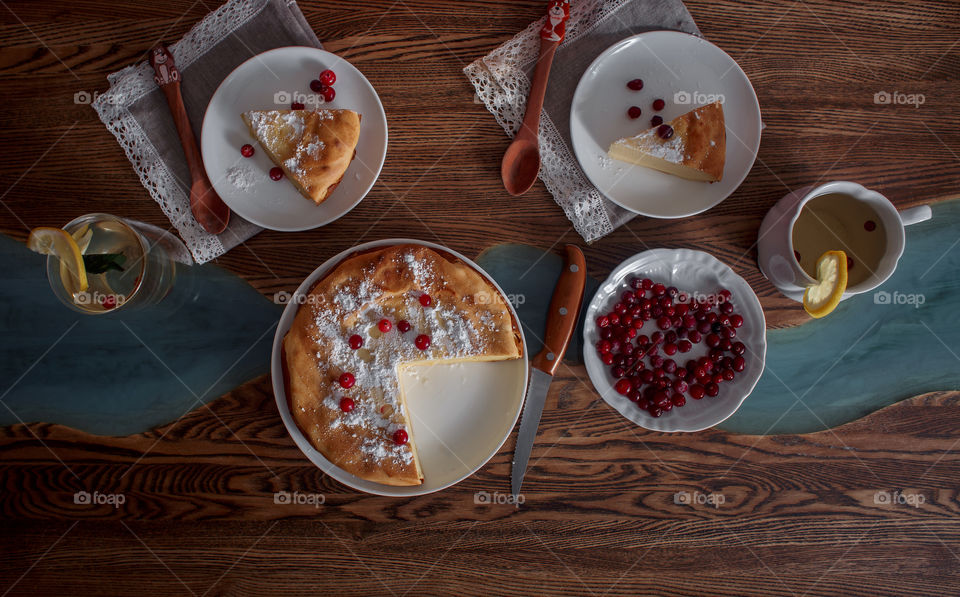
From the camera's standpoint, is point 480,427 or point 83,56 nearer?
point 480,427

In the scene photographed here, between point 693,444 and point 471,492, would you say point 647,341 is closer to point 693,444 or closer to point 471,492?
point 693,444

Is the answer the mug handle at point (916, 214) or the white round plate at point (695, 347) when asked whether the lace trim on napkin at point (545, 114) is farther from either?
the mug handle at point (916, 214)

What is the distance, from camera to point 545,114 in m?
2.28

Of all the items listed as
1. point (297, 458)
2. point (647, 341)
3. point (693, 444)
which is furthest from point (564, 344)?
point (297, 458)

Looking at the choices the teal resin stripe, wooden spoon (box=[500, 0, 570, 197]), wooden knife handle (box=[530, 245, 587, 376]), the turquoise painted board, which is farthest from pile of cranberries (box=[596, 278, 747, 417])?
the turquoise painted board

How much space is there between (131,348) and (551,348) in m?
1.65

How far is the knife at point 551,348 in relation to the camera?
2.17 meters

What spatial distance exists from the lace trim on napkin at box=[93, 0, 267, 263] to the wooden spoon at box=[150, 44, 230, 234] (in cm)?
5

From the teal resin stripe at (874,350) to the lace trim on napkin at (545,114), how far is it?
3.00 ft

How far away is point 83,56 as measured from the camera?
2.28 metres

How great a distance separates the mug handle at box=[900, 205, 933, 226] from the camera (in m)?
1.95

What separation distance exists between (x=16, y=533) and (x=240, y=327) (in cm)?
119

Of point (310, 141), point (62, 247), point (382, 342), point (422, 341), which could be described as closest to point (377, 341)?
point (382, 342)

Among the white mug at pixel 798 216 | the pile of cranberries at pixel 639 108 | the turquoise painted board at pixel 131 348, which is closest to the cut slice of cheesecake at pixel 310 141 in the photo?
the turquoise painted board at pixel 131 348
